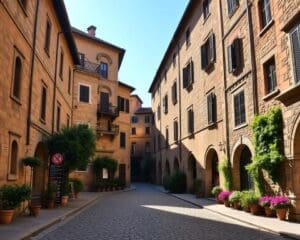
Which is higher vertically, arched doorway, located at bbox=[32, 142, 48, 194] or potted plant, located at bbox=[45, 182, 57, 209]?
arched doorway, located at bbox=[32, 142, 48, 194]

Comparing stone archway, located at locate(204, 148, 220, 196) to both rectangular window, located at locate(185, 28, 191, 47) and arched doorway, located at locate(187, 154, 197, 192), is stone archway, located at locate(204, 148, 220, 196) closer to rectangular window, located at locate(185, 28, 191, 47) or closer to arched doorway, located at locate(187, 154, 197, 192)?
arched doorway, located at locate(187, 154, 197, 192)

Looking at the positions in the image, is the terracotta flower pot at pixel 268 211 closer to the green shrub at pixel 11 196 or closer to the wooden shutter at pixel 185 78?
the green shrub at pixel 11 196

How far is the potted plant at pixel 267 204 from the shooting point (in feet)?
40.6

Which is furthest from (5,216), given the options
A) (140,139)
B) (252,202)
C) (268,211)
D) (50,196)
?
(140,139)

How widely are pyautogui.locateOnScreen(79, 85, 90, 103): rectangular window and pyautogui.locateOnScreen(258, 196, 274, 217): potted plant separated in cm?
2172

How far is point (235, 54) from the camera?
55.6ft

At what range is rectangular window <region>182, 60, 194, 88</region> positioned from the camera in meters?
26.1

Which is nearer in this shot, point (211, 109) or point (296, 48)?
point (296, 48)

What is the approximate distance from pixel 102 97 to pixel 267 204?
24574 mm

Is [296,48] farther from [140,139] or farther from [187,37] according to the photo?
[140,139]

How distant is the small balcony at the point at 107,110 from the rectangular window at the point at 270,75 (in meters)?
21.2

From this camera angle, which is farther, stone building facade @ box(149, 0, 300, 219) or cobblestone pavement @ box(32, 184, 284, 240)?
stone building facade @ box(149, 0, 300, 219)

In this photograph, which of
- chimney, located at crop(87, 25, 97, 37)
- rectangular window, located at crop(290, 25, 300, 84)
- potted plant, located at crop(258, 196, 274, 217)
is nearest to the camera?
rectangular window, located at crop(290, 25, 300, 84)

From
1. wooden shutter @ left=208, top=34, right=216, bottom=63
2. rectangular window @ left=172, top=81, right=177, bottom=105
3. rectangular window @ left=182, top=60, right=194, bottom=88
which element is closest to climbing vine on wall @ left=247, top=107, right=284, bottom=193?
wooden shutter @ left=208, top=34, right=216, bottom=63
